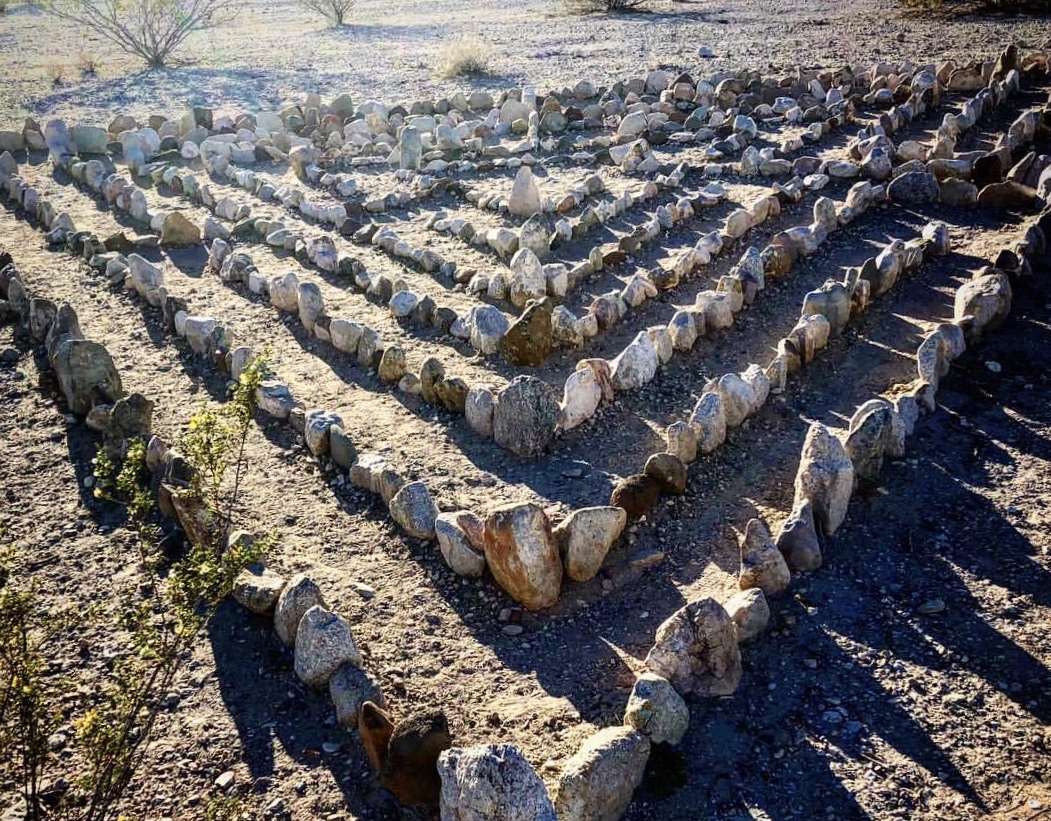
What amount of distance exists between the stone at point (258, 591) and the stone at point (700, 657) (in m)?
2.17

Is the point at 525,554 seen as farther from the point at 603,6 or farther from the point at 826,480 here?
the point at 603,6

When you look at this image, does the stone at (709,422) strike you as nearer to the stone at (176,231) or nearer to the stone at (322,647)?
the stone at (322,647)

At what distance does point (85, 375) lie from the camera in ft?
24.5

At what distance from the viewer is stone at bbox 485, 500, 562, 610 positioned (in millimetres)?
5297

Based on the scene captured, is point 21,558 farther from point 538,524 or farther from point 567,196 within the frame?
point 567,196

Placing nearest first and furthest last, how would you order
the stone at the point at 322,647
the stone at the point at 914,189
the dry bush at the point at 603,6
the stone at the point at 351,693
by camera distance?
1. the stone at the point at 351,693
2. the stone at the point at 322,647
3. the stone at the point at 914,189
4. the dry bush at the point at 603,6

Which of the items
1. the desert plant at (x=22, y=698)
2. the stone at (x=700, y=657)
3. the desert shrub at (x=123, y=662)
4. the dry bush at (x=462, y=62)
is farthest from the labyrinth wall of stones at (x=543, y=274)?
the dry bush at (x=462, y=62)

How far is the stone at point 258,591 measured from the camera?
5.27m

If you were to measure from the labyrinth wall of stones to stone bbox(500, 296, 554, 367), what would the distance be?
1.0 inches

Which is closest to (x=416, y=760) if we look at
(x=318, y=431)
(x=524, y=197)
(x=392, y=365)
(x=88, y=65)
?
(x=318, y=431)

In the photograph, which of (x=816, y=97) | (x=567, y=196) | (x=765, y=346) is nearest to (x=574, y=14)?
(x=816, y=97)

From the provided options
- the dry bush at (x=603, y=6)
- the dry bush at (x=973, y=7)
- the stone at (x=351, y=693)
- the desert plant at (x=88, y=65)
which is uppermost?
the dry bush at (x=603, y=6)

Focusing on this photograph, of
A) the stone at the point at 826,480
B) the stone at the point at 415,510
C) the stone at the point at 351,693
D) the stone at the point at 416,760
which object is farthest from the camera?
the stone at the point at 415,510

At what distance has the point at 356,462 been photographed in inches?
258
